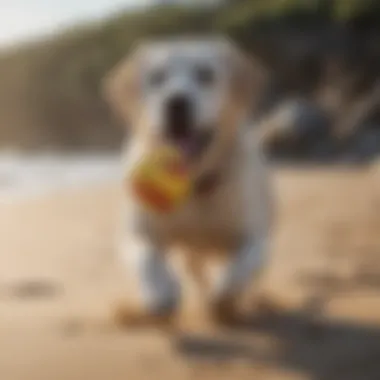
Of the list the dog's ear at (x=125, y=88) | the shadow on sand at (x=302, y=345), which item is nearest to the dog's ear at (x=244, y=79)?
the dog's ear at (x=125, y=88)

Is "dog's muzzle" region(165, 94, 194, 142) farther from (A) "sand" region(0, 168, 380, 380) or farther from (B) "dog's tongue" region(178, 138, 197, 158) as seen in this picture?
(A) "sand" region(0, 168, 380, 380)

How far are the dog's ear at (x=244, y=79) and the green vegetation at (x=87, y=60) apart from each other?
99 millimetres

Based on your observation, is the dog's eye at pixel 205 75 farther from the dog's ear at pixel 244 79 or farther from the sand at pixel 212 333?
the sand at pixel 212 333

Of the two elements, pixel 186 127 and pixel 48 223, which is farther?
pixel 48 223

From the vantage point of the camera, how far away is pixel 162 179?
1.10m

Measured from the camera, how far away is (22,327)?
→ 1.12 metres

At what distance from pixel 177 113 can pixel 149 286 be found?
216 millimetres

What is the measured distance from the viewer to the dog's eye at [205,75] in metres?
1.20

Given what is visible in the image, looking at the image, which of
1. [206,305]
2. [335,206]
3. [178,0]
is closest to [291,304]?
[206,305]

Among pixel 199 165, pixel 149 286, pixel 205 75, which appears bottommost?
pixel 149 286

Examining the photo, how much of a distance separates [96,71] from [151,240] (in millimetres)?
263

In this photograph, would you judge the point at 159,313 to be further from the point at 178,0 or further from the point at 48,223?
the point at 178,0

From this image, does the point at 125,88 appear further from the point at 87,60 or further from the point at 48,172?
the point at 48,172

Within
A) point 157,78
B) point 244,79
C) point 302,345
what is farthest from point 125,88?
point 302,345
